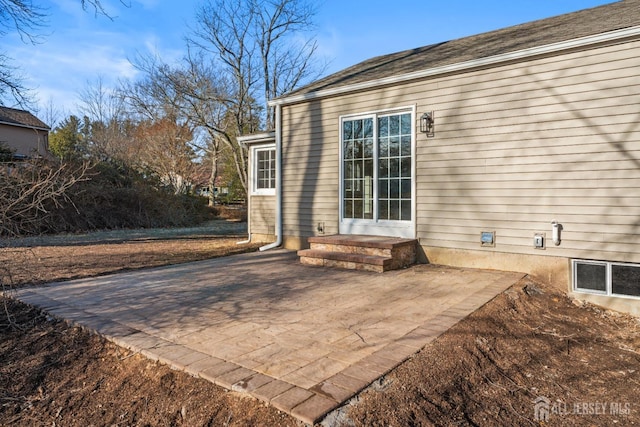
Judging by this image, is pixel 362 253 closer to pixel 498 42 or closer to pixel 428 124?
pixel 428 124

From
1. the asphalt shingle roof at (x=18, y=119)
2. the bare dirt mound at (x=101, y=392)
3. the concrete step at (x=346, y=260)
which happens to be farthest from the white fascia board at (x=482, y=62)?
the asphalt shingle roof at (x=18, y=119)

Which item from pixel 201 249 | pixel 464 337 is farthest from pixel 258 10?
pixel 464 337

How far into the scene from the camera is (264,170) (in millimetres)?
9094

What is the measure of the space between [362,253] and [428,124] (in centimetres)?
215

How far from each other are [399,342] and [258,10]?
15.2 meters

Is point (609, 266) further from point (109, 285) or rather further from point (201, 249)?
point (201, 249)

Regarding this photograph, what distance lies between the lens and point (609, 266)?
4.66 metres

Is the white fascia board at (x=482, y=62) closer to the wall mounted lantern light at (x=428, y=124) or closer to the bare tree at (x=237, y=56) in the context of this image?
the wall mounted lantern light at (x=428, y=124)

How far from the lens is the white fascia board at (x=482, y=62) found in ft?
14.9

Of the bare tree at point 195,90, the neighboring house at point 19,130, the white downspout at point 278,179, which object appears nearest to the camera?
the white downspout at point 278,179

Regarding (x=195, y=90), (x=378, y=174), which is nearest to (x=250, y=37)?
(x=195, y=90)

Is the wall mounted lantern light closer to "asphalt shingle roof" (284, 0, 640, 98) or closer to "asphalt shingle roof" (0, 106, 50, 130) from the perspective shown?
"asphalt shingle roof" (284, 0, 640, 98)

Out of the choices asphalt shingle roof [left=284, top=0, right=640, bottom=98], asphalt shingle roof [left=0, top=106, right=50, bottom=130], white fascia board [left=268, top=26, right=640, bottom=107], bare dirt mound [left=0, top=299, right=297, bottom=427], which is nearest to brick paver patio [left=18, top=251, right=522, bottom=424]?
bare dirt mound [left=0, top=299, right=297, bottom=427]

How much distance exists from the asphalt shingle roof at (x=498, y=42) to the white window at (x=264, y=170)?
167 centimetres
